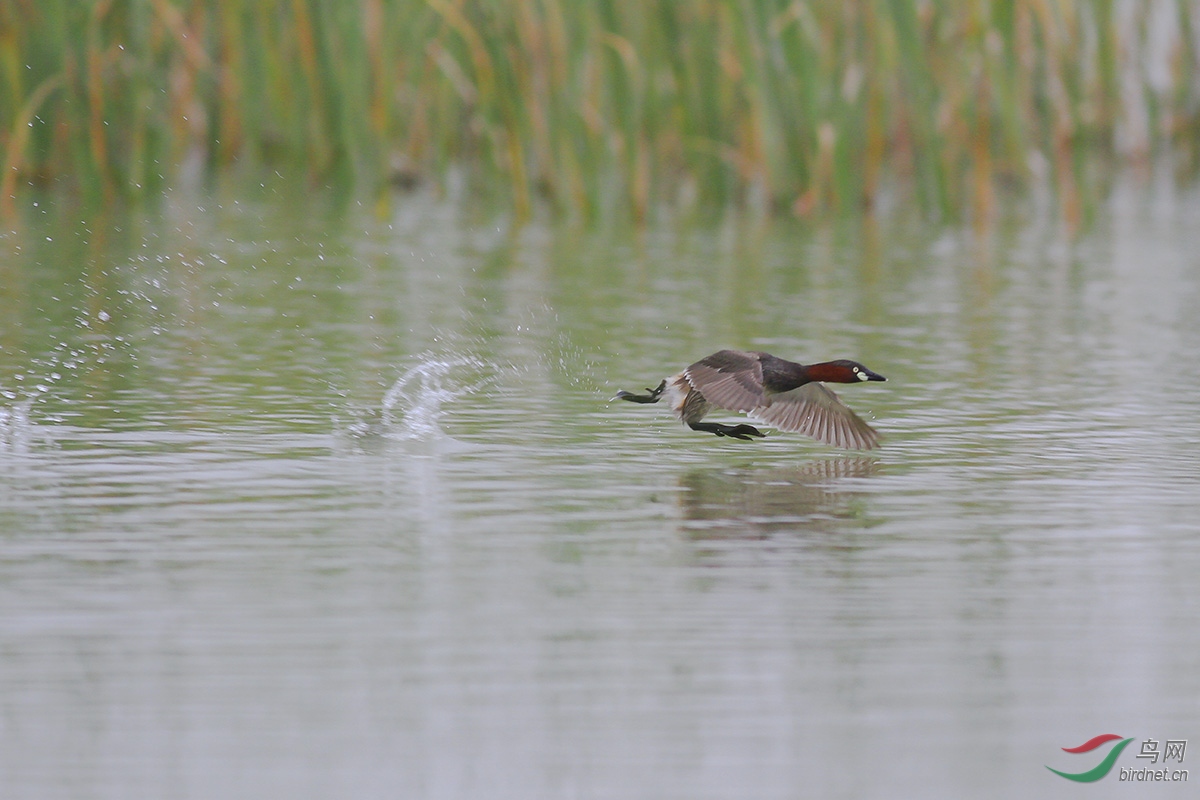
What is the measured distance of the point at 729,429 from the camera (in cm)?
978

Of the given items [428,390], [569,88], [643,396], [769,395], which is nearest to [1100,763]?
[769,395]

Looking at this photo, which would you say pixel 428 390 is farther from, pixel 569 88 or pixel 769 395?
pixel 569 88

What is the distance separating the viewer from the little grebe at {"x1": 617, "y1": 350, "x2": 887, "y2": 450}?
9250 millimetres

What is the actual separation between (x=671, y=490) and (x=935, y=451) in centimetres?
146

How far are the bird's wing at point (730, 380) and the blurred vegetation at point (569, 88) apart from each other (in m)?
7.67

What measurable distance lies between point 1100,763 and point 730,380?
425 centimetres

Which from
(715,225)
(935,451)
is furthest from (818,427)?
(715,225)

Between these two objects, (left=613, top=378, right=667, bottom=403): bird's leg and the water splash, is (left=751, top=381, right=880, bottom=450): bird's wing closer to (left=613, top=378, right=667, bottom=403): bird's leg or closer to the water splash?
(left=613, top=378, right=667, bottom=403): bird's leg

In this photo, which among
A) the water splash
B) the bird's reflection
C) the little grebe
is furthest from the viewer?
the water splash

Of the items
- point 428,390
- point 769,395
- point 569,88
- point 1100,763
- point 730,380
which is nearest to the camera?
point 1100,763

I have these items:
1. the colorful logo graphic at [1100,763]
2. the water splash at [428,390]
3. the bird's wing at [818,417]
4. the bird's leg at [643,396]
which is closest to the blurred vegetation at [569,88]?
the water splash at [428,390]

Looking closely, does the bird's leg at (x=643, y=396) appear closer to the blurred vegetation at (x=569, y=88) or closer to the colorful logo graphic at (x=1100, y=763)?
the colorful logo graphic at (x=1100, y=763)

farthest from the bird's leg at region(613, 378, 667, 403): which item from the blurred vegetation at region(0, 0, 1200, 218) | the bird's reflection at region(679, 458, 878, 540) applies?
the blurred vegetation at region(0, 0, 1200, 218)

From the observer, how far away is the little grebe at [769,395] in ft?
30.3
